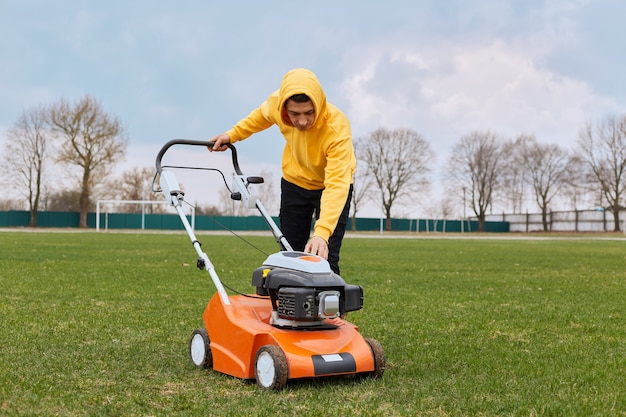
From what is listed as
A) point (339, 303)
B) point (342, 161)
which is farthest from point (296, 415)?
point (342, 161)

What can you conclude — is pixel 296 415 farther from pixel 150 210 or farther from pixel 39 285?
pixel 150 210

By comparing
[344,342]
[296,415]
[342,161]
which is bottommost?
[296,415]

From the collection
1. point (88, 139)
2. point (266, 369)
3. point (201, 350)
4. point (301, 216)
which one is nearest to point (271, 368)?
point (266, 369)

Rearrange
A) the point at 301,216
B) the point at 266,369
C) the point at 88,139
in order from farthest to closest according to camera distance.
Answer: the point at 88,139, the point at 301,216, the point at 266,369

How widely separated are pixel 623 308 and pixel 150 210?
5814 centimetres

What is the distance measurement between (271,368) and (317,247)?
70 cm

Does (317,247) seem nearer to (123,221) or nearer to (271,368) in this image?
(271,368)

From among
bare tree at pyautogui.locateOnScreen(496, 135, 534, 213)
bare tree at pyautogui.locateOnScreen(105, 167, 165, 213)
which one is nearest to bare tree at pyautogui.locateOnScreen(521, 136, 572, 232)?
bare tree at pyautogui.locateOnScreen(496, 135, 534, 213)

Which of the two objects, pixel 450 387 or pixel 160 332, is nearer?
pixel 450 387

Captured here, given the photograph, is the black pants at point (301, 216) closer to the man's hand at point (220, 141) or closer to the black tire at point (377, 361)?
the man's hand at point (220, 141)

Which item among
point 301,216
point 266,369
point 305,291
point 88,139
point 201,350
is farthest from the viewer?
point 88,139

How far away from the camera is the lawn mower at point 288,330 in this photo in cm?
356

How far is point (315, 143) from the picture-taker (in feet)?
14.2

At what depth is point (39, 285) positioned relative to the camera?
29.6 feet
